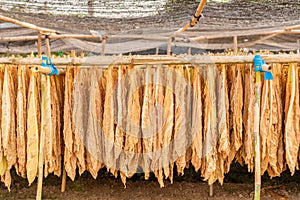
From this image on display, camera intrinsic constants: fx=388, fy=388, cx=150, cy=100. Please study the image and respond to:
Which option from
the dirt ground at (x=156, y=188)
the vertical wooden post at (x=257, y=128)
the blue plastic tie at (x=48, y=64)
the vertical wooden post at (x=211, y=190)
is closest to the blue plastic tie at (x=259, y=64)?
the vertical wooden post at (x=257, y=128)

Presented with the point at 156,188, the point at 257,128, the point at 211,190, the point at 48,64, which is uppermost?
the point at 48,64

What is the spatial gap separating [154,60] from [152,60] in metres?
0.02

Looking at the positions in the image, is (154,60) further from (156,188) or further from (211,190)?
(156,188)

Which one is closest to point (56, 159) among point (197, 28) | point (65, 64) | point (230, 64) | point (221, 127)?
point (65, 64)

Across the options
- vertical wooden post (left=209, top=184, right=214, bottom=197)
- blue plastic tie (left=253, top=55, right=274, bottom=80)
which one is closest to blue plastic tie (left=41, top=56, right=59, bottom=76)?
blue plastic tie (left=253, top=55, right=274, bottom=80)

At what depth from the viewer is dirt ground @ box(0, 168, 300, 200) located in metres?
4.74

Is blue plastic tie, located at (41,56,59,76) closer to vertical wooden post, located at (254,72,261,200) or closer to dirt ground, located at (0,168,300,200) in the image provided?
vertical wooden post, located at (254,72,261,200)

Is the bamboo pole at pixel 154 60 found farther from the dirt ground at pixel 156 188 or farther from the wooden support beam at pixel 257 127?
the dirt ground at pixel 156 188

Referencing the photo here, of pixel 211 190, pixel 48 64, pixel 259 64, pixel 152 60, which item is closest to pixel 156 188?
pixel 211 190

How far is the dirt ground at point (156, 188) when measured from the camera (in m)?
4.74

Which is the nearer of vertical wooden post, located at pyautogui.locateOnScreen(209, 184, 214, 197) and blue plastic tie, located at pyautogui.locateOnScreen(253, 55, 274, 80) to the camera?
blue plastic tie, located at pyautogui.locateOnScreen(253, 55, 274, 80)

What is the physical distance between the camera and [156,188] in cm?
495

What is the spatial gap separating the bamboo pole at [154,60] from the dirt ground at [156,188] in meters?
1.87

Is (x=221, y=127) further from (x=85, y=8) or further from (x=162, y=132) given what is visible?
(x=85, y=8)
